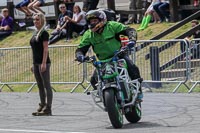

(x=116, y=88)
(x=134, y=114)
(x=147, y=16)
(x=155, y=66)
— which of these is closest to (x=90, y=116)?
(x=134, y=114)

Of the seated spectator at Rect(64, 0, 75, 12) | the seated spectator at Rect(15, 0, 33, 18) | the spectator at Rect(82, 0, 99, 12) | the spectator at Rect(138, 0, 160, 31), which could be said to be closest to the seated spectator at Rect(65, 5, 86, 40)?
the spectator at Rect(82, 0, 99, 12)

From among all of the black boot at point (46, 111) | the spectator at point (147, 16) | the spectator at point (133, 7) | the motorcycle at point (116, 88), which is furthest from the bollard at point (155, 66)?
the spectator at point (133, 7)

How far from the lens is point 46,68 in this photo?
13234 mm

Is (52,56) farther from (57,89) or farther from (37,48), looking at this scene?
(37,48)

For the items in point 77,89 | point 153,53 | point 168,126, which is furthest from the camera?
point 77,89

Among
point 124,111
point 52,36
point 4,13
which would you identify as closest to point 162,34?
point 52,36

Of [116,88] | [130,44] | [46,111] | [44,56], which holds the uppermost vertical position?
[130,44]

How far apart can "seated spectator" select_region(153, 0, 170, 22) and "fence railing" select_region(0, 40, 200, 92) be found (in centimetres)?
483

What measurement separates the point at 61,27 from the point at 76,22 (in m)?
1.13

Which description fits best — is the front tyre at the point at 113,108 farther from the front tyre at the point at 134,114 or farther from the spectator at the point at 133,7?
the spectator at the point at 133,7

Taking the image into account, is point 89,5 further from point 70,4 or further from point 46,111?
point 46,111

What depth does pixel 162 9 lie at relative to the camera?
79.8 ft

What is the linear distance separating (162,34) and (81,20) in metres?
4.18

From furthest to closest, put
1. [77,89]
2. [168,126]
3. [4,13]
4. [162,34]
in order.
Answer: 1. [4,13]
2. [162,34]
3. [77,89]
4. [168,126]
